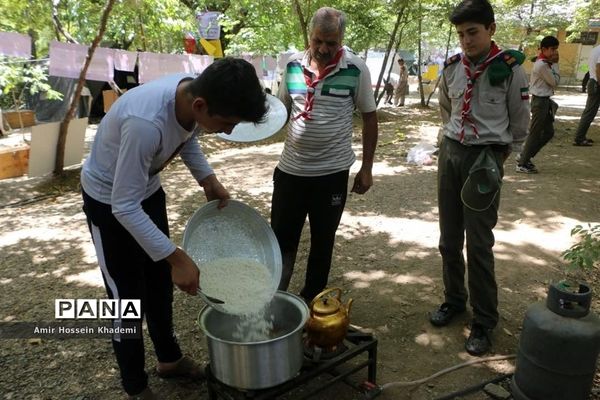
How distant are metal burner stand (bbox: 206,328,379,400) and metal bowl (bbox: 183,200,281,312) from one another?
44cm

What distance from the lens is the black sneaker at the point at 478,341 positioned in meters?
2.67

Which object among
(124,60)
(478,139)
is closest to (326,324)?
(478,139)

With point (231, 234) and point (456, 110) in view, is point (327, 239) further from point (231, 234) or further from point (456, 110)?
point (456, 110)

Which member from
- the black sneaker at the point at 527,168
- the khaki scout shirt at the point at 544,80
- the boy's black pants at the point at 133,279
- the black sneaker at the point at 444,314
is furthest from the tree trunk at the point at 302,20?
the boy's black pants at the point at 133,279

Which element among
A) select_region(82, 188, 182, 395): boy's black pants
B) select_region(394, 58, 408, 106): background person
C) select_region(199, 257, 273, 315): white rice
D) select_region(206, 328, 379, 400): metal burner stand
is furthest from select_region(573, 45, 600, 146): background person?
select_region(394, 58, 408, 106): background person

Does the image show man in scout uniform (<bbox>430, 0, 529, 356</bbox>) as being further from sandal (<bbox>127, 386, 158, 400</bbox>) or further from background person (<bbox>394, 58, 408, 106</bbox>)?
background person (<bbox>394, 58, 408, 106</bbox>)

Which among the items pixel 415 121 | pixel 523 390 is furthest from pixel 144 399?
pixel 415 121

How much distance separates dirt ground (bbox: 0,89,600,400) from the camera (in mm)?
2588

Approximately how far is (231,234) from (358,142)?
313 inches

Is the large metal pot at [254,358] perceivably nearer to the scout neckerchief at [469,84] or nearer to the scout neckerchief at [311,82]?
the scout neckerchief at [311,82]

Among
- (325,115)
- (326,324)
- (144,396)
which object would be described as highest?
(325,115)

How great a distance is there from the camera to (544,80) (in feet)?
20.8

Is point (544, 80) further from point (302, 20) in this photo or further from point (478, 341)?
point (302, 20)

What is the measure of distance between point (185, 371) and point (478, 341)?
1723 mm
